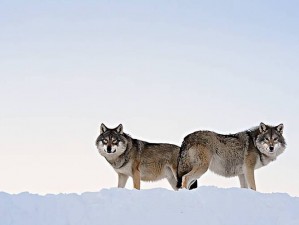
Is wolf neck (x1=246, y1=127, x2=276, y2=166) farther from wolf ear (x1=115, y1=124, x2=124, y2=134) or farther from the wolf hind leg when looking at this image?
wolf ear (x1=115, y1=124, x2=124, y2=134)

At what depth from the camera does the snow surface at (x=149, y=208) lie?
11.7 metres

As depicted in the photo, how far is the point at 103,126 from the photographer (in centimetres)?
1977

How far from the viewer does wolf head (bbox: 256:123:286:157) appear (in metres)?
17.9

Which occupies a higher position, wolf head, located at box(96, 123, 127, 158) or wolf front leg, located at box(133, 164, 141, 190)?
wolf head, located at box(96, 123, 127, 158)

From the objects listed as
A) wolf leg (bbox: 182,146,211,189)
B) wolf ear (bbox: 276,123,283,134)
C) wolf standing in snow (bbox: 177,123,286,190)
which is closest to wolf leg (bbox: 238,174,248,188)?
wolf standing in snow (bbox: 177,123,286,190)

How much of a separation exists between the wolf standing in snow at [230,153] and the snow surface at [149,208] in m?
4.01

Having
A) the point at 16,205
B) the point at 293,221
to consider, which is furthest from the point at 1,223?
the point at 293,221

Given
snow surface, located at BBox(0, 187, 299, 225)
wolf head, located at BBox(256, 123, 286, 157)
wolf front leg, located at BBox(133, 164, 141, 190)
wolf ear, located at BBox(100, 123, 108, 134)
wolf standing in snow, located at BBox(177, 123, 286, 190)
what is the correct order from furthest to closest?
wolf ear, located at BBox(100, 123, 108, 134) → wolf front leg, located at BBox(133, 164, 141, 190) → wolf head, located at BBox(256, 123, 286, 157) → wolf standing in snow, located at BBox(177, 123, 286, 190) → snow surface, located at BBox(0, 187, 299, 225)

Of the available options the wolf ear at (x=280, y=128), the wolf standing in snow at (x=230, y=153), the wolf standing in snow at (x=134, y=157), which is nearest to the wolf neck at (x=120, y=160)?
the wolf standing in snow at (x=134, y=157)

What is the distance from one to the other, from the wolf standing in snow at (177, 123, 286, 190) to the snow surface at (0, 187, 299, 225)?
4.01 m

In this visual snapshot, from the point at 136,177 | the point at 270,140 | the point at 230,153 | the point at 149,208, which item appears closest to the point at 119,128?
the point at 136,177

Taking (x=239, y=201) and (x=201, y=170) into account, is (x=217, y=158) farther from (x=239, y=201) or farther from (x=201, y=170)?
(x=239, y=201)

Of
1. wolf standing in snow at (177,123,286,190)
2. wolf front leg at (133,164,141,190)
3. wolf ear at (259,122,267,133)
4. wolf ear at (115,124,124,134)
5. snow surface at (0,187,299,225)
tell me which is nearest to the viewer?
snow surface at (0,187,299,225)

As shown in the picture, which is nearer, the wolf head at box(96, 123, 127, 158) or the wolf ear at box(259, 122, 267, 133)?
the wolf ear at box(259, 122, 267, 133)
